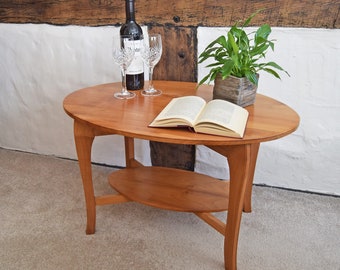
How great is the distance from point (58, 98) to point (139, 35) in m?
0.91

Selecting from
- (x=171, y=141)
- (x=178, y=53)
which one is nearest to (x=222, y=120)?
(x=171, y=141)

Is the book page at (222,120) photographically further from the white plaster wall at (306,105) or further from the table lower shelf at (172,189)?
the white plaster wall at (306,105)

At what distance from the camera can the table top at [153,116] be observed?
1.04 metres

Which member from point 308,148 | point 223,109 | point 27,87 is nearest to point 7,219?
point 27,87

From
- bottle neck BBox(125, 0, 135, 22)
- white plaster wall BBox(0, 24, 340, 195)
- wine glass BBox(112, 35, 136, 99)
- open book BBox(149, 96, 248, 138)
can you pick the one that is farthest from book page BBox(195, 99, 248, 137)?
white plaster wall BBox(0, 24, 340, 195)

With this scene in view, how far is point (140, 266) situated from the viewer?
133 cm

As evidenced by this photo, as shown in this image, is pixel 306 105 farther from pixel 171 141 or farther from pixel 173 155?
pixel 171 141

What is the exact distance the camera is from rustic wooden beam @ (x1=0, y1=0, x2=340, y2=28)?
5.03 feet

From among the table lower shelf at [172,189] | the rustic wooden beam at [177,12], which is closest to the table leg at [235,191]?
the table lower shelf at [172,189]

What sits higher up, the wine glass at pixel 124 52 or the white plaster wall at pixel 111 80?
the wine glass at pixel 124 52

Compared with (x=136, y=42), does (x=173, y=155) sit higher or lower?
lower

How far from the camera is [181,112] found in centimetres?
111

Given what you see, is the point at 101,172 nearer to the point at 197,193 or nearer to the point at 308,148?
the point at 197,193

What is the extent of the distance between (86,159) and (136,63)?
0.44 metres
